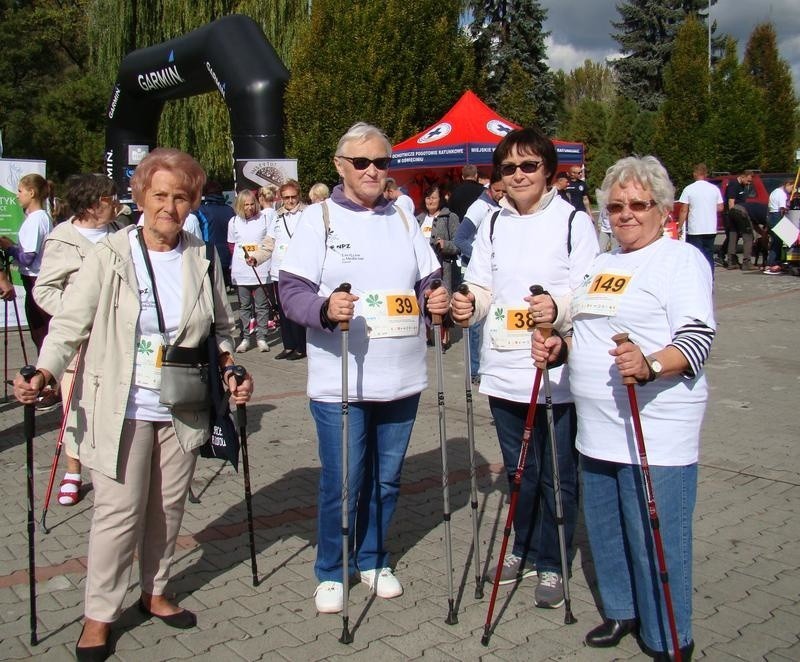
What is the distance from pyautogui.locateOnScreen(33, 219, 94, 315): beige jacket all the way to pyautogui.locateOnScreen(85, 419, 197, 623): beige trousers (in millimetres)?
1495

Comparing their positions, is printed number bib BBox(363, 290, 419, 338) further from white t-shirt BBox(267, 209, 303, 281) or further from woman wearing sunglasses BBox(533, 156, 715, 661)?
white t-shirt BBox(267, 209, 303, 281)

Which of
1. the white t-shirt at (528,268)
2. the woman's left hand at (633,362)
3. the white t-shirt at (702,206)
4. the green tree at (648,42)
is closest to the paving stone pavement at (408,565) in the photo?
the white t-shirt at (528,268)

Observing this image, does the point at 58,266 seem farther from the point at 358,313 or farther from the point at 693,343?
the point at 693,343

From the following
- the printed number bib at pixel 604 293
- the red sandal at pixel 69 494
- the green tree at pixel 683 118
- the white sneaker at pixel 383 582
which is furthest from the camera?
the green tree at pixel 683 118

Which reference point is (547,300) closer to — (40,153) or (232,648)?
(232,648)

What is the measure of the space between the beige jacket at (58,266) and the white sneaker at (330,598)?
84.7 inches

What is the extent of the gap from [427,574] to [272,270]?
254 inches

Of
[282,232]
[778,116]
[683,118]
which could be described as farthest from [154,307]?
[778,116]

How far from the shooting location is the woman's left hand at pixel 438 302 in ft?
12.6

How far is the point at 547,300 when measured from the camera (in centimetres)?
350

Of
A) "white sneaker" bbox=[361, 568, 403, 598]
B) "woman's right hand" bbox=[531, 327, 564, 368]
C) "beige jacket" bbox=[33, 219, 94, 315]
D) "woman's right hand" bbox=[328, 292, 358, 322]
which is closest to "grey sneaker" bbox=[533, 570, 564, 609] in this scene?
"white sneaker" bbox=[361, 568, 403, 598]

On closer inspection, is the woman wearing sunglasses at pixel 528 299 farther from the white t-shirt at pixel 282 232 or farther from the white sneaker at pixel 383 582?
the white t-shirt at pixel 282 232

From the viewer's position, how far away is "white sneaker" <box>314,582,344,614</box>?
3826mm

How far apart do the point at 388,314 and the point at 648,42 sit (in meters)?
53.5
